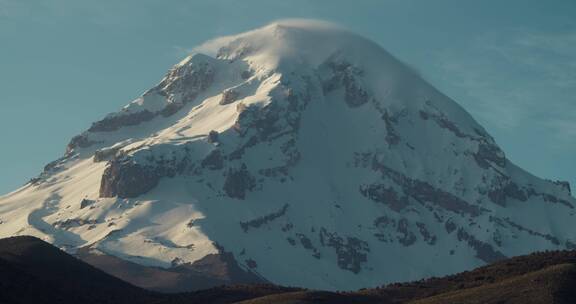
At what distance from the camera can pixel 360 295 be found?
184000 mm

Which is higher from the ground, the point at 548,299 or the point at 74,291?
the point at 74,291

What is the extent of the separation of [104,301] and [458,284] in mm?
51580

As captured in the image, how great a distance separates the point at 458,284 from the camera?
183 metres

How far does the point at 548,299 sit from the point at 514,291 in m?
6.83

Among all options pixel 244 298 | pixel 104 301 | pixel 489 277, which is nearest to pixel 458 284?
pixel 489 277

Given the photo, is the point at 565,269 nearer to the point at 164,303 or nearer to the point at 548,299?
the point at 548,299

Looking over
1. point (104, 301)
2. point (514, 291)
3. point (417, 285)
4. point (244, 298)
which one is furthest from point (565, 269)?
point (104, 301)

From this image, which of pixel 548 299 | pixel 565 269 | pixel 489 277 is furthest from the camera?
pixel 489 277

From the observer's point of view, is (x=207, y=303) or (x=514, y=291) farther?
(x=207, y=303)

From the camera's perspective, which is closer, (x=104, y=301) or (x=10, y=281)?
(x=10, y=281)

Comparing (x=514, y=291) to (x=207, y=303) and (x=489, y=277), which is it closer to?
(x=489, y=277)

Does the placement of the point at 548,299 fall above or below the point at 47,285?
below

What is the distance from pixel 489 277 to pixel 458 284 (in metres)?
4.42

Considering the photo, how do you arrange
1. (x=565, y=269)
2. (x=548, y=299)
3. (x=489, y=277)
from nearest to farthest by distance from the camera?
(x=548, y=299) → (x=565, y=269) → (x=489, y=277)
